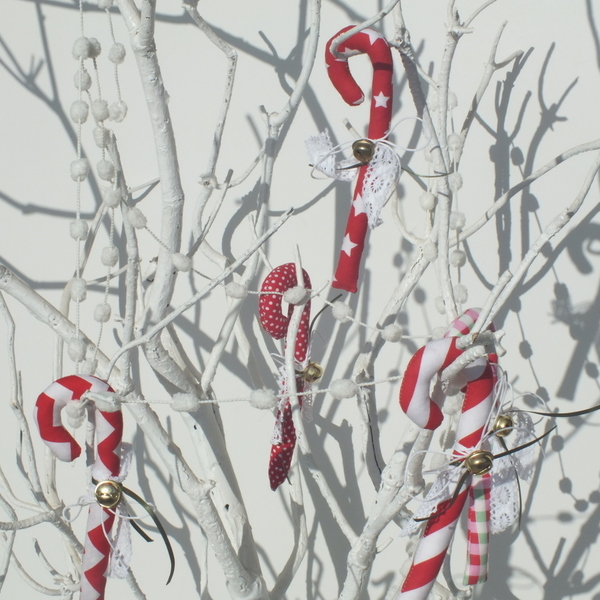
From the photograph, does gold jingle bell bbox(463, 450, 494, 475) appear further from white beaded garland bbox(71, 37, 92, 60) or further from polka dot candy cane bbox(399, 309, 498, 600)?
white beaded garland bbox(71, 37, 92, 60)

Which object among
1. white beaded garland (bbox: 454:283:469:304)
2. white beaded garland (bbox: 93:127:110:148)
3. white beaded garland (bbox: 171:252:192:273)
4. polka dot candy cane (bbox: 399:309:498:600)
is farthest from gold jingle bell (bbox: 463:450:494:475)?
white beaded garland (bbox: 93:127:110:148)

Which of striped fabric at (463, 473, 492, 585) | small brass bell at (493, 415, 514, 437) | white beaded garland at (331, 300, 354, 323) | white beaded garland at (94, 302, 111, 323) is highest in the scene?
white beaded garland at (94, 302, 111, 323)

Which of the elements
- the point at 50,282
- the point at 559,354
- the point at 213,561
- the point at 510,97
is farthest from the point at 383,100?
the point at 213,561

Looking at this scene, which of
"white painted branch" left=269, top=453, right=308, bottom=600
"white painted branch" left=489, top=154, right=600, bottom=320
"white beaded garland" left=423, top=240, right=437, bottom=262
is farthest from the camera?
"white painted branch" left=269, top=453, right=308, bottom=600

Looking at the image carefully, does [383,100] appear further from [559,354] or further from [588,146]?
[559,354]

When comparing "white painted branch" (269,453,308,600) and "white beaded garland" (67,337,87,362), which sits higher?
"white beaded garland" (67,337,87,362)

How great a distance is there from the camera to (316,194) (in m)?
0.83

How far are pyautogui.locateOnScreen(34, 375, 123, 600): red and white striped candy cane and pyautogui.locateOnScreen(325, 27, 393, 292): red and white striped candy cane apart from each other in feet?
0.75

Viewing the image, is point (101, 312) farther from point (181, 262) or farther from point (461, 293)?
point (461, 293)

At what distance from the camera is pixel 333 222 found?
832 mm

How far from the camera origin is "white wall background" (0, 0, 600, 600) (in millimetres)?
756

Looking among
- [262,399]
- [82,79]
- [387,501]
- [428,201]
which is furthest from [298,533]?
[82,79]

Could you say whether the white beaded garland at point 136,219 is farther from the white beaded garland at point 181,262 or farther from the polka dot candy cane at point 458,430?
the polka dot candy cane at point 458,430

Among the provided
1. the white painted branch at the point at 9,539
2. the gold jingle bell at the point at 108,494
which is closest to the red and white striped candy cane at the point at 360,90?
the gold jingle bell at the point at 108,494
